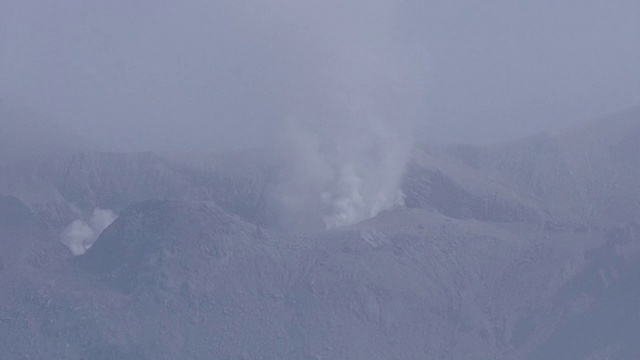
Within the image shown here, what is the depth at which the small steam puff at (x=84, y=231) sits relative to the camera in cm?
4037

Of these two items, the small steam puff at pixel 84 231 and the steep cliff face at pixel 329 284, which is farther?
the small steam puff at pixel 84 231

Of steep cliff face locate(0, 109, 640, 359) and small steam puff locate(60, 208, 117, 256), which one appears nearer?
steep cliff face locate(0, 109, 640, 359)

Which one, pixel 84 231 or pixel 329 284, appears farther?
pixel 84 231

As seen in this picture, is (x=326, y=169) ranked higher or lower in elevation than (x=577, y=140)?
lower

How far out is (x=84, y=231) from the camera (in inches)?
1640

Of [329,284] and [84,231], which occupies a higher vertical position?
[84,231]

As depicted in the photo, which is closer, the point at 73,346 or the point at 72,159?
the point at 73,346

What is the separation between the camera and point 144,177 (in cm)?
4566

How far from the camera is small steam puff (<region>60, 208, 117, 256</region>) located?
132ft

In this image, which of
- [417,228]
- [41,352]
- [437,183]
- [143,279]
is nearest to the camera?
[41,352]

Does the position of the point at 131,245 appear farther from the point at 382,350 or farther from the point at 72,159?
the point at 72,159

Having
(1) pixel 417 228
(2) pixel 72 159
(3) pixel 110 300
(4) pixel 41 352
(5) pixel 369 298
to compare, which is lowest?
(4) pixel 41 352

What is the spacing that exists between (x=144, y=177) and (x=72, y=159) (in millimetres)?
4145

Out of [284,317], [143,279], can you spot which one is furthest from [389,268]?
[143,279]
